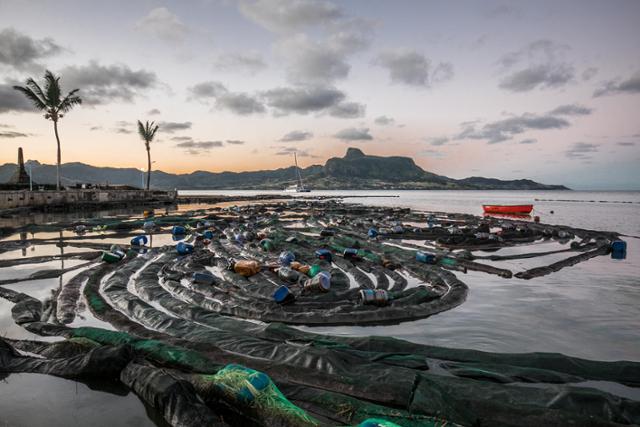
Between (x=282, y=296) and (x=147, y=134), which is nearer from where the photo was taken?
(x=282, y=296)

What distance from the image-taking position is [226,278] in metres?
11.8

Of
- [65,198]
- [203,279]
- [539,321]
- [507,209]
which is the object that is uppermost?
[65,198]

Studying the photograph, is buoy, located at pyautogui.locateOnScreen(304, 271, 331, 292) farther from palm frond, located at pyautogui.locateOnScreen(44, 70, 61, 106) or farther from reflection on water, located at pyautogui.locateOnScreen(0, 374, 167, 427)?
palm frond, located at pyautogui.locateOnScreen(44, 70, 61, 106)

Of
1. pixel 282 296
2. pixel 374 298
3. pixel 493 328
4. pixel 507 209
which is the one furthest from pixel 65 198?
pixel 507 209

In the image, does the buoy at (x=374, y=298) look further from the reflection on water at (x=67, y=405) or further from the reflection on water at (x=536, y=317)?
the reflection on water at (x=67, y=405)

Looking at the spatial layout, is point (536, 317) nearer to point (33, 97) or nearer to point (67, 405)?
point (67, 405)

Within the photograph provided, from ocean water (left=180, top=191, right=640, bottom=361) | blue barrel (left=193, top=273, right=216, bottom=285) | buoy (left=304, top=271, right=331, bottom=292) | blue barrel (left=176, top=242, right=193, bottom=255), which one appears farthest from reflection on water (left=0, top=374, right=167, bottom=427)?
blue barrel (left=176, top=242, right=193, bottom=255)

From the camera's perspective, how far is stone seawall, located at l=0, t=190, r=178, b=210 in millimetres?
35031

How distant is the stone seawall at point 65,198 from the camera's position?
35.0m

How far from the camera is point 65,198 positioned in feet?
135

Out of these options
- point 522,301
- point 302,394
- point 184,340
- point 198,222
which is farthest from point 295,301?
point 198,222

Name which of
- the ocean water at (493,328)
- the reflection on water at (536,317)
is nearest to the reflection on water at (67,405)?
the ocean water at (493,328)

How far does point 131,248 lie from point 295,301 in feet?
37.5

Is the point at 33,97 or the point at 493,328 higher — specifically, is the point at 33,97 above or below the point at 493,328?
above
